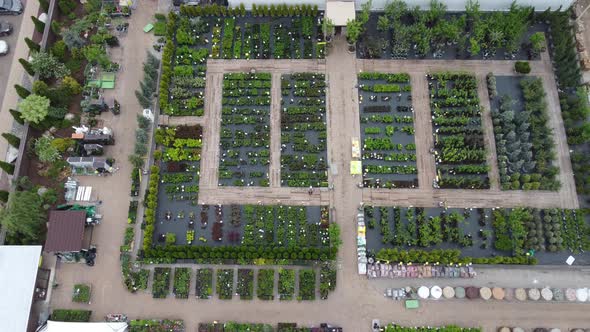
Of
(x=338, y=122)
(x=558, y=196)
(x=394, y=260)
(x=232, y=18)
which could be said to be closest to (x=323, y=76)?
(x=338, y=122)

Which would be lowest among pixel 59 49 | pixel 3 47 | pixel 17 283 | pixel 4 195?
pixel 17 283

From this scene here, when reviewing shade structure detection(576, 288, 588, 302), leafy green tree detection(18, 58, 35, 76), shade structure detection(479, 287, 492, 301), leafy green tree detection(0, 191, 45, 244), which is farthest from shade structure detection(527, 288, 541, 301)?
leafy green tree detection(18, 58, 35, 76)

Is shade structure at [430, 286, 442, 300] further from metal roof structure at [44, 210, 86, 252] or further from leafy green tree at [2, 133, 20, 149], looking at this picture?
leafy green tree at [2, 133, 20, 149]

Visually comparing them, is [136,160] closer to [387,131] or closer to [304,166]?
[304,166]

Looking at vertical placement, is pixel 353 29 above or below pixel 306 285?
above

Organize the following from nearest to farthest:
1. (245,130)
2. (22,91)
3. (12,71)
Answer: (22,91)
(245,130)
(12,71)

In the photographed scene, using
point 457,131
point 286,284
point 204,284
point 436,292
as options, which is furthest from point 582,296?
point 204,284
